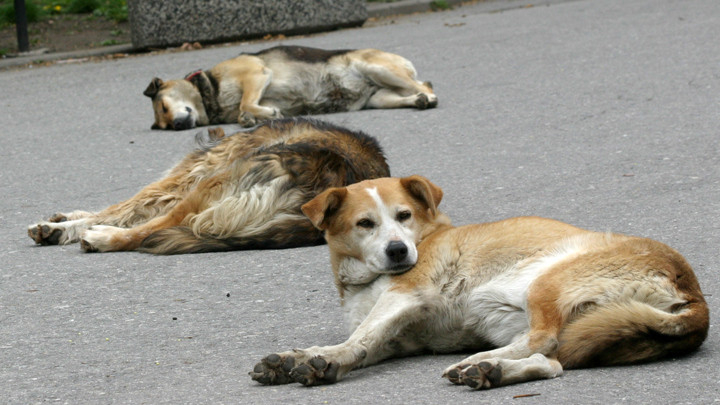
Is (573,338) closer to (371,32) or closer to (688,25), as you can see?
(688,25)

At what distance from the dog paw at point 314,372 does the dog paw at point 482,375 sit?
0.52 meters

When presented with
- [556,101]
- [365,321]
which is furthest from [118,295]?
[556,101]

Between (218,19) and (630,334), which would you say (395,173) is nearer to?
(630,334)

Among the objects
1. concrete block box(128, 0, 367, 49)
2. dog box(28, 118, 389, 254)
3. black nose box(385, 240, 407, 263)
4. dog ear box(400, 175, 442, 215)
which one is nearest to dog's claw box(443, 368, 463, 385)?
black nose box(385, 240, 407, 263)

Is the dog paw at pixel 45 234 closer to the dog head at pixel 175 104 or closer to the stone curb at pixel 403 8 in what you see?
the dog head at pixel 175 104

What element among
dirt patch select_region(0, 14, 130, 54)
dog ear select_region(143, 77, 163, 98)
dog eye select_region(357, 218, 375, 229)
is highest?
dog eye select_region(357, 218, 375, 229)

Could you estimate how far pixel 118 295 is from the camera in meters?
5.75

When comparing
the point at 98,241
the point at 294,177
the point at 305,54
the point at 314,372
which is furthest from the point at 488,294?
the point at 305,54

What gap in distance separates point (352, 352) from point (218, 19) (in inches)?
485

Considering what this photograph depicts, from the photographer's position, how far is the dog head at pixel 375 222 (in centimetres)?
460

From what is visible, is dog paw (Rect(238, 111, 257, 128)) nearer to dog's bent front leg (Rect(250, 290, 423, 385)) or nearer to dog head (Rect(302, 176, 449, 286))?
dog head (Rect(302, 176, 449, 286))

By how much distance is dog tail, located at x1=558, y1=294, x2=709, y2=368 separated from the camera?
3898 millimetres

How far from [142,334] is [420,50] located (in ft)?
32.6

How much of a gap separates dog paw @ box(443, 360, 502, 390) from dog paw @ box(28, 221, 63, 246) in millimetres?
4120
